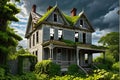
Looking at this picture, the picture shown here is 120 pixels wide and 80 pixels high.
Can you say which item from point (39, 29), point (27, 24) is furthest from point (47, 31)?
point (27, 24)

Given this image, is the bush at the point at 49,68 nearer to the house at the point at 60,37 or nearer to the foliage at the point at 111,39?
the house at the point at 60,37

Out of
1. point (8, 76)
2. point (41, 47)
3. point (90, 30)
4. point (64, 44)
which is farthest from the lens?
point (90, 30)

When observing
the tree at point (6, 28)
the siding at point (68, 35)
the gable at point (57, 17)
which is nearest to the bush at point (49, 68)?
the tree at point (6, 28)

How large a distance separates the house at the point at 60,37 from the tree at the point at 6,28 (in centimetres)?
591

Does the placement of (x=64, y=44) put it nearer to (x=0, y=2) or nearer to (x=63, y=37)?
(x=63, y=37)

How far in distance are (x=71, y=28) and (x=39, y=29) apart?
4.55 meters

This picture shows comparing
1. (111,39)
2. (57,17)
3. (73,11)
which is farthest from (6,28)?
(111,39)

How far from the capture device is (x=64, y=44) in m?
28.7

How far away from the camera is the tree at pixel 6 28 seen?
21.7 metres

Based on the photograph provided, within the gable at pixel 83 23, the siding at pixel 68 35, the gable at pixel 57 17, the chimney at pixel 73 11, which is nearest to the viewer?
the gable at pixel 57 17

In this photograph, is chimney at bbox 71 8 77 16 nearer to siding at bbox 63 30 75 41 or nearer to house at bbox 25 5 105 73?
house at bbox 25 5 105 73

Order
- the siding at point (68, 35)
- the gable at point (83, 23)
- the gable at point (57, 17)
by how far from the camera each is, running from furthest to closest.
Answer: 1. the gable at point (83, 23)
2. the siding at point (68, 35)
3. the gable at point (57, 17)

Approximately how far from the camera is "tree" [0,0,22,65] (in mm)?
21656

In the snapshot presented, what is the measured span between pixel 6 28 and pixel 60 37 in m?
10.5
